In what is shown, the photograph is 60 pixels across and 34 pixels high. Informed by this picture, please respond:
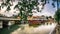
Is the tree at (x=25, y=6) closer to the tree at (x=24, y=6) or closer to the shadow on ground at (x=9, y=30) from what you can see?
the tree at (x=24, y=6)

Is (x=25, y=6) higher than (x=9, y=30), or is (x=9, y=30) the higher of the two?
(x=25, y=6)

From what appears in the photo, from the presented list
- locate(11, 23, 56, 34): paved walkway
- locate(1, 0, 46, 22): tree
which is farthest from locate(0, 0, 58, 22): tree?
locate(11, 23, 56, 34): paved walkway

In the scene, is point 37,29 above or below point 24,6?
below

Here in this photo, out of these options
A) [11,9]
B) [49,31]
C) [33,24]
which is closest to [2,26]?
[11,9]

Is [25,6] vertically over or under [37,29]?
over

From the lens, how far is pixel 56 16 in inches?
67.5

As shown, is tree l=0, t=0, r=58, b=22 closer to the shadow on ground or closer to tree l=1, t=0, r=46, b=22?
tree l=1, t=0, r=46, b=22

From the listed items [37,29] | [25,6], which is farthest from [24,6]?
[37,29]

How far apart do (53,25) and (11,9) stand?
0.54 m

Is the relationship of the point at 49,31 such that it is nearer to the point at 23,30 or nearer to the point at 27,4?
the point at 23,30

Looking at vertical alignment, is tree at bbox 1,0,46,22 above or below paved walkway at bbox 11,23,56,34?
above

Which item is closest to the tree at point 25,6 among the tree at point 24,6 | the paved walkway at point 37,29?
the tree at point 24,6

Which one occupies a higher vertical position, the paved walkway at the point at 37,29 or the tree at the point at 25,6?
the tree at the point at 25,6

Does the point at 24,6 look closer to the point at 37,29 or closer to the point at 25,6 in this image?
the point at 25,6
